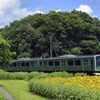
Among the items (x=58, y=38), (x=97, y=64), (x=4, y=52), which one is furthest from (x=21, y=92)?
(x=58, y=38)

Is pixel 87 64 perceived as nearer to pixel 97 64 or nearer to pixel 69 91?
pixel 97 64

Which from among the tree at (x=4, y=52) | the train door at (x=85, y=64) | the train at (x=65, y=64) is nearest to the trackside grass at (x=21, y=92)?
the tree at (x=4, y=52)

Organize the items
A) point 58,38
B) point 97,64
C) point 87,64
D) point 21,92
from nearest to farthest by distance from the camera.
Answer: point 21,92 → point 97,64 → point 87,64 → point 58,38

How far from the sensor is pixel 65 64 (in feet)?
98.1

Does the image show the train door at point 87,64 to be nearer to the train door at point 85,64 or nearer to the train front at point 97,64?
the train door at point 85,64

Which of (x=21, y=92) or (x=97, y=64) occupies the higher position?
(x=97, y=64)

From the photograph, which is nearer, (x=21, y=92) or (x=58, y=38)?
(x=21, y=92)

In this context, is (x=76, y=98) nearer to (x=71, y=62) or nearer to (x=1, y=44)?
(x=1, y=44)

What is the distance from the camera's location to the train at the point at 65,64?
27.0 m

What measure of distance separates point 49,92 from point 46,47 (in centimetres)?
4588

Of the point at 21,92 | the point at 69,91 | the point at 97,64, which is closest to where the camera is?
the point at 69,91

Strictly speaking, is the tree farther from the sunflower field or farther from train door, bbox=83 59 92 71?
train door, bbox=83 59 92 71

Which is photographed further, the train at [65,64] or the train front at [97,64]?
the train at [65,64]

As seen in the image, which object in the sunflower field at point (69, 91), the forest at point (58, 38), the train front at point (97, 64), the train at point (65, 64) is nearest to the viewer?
the sunflower field at point (69, 91)
